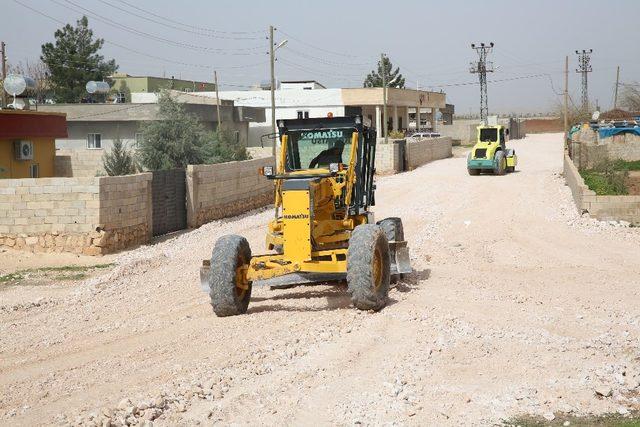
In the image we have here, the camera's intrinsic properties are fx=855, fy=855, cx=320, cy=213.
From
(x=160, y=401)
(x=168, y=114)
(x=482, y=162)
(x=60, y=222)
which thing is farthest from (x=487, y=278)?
(x=168, y=114)

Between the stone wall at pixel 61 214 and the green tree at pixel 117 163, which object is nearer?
the stone wall at pixel 61 214

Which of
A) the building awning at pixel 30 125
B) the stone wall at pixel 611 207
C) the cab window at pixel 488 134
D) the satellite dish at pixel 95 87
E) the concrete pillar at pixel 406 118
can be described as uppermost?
the satellite dish at pixel 95 87

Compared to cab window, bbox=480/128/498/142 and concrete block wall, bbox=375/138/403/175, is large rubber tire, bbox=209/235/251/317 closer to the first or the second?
cab window, bbox=480/128/498/142

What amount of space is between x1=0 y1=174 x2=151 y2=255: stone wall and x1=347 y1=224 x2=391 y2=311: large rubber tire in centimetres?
940

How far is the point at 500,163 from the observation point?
123 ft

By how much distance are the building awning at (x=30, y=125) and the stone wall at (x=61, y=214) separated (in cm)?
1011

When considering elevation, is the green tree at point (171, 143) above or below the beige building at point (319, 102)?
below

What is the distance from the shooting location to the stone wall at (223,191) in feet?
75.8

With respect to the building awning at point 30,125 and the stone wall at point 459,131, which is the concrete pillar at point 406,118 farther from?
the building awning at point 30,125

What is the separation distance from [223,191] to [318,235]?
14093mm

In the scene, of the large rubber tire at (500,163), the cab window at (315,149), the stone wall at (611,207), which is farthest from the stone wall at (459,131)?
the cab window at (315,149)

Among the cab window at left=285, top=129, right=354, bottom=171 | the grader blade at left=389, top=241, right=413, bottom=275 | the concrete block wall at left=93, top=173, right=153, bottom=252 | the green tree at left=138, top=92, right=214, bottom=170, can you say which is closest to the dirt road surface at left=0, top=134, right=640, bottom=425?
the grader blade at left=389, top=241, right=413, bottom=275

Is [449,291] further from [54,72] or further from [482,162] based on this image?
[54,72]

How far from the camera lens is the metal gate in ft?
70.4
